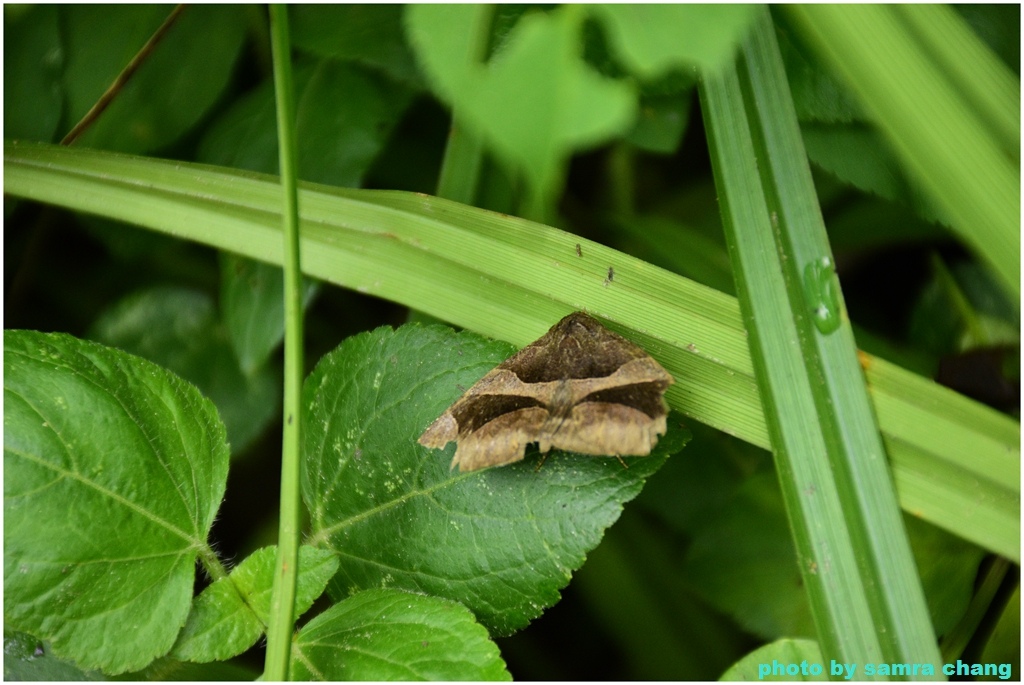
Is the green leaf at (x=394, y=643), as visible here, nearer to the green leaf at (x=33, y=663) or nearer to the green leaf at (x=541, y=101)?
the green leaf at (x=33, y=663)

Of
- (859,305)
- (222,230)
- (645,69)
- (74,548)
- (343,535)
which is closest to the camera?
(645,69)

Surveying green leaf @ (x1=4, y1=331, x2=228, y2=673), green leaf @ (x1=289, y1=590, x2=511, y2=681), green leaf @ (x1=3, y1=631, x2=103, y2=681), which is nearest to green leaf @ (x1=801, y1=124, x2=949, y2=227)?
green leaf @ (x1=289, y1=590, x2=511, y2=681)

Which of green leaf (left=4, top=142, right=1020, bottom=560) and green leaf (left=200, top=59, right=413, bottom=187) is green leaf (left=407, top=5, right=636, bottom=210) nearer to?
green leaf (left=4, top=142, right=1020, bottom=560)

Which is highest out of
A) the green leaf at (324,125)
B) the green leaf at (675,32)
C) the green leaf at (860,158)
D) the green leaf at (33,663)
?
the green leaf at (324,125)

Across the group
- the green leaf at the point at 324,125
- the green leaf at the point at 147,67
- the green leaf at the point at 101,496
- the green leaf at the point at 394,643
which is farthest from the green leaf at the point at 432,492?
the green leaf at the point at 147,67

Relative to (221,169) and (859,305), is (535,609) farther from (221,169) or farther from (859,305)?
(859,305)

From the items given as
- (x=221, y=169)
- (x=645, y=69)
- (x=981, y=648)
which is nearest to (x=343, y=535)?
(x=221, y=169)

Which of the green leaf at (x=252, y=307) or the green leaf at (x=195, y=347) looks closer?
the green leaf at (x=252, y=307)
